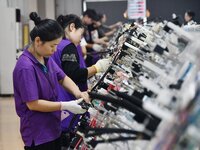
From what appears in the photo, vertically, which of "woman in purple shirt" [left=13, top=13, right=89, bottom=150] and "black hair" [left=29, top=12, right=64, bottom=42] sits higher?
"black hair" [left=29, top=12, right=64, bottom=42]

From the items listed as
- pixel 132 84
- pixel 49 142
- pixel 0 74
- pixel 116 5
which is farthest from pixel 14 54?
pixel 132 84

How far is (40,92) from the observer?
211 cm

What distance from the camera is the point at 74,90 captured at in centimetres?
240

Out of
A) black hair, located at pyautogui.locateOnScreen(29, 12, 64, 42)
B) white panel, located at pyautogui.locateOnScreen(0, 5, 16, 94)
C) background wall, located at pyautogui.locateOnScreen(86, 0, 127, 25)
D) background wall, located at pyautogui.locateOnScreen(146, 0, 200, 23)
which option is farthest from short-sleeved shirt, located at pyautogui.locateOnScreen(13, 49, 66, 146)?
background wall, located at pyautogui.locateOnScreen(146, 0, 200, 23)

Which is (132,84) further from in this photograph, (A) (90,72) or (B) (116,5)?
(B) (116,5)

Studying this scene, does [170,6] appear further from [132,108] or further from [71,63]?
[132,108]

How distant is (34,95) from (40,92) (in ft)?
0.35

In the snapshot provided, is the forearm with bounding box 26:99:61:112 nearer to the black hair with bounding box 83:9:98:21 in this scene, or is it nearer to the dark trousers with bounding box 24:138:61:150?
the dark trousers with bounding box 24:138:61:150

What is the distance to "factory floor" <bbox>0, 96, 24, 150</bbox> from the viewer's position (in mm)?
4327

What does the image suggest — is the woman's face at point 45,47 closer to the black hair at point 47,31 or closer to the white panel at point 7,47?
the black hair at point 47,31

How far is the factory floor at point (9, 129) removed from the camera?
4327mm

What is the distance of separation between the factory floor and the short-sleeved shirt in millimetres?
2146

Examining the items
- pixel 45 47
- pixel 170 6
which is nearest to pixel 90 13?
pixel 45 47

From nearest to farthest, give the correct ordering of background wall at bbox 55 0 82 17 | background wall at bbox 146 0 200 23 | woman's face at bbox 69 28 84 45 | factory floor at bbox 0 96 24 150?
woman's face at bbox 69 28 84 45 < factory floor at bbox 0 96 24 150 < background wall at bbox 55 0 82 17 < background wall at bbox 146 0 200 23
